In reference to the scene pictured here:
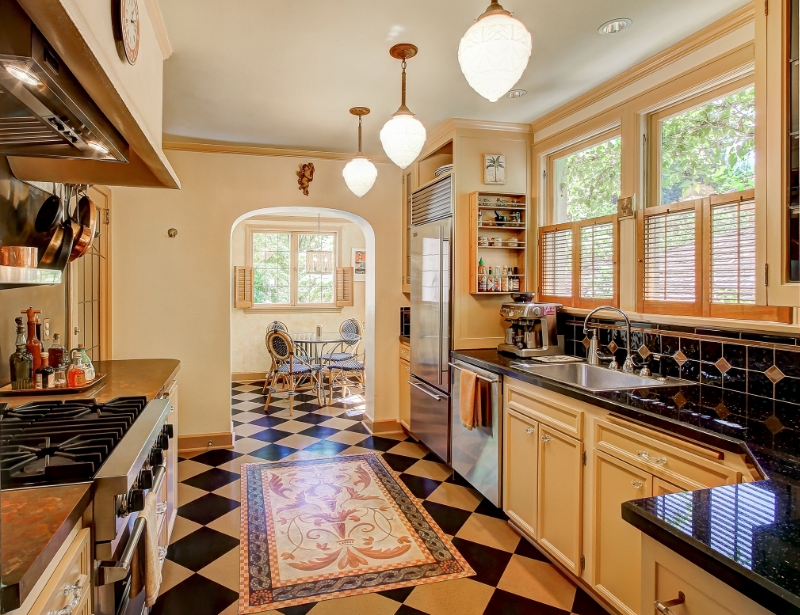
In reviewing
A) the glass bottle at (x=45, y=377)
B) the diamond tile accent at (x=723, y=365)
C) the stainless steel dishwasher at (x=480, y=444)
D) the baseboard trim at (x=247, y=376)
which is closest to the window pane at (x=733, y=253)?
the diamond tile accent at (x=723, y=365)

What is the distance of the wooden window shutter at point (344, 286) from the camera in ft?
23.9

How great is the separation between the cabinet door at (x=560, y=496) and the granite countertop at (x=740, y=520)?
2.00 ft

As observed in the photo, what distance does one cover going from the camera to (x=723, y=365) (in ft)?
7.48

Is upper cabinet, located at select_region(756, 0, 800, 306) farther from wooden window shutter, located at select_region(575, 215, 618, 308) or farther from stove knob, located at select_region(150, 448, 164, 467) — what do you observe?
stove knob, located at select_region(150, 448, 164, 467)

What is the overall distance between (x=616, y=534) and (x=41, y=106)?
2.35 metres

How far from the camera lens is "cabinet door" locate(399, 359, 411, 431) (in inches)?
175

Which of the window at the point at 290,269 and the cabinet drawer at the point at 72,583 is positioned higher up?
the window at the point at 290,269

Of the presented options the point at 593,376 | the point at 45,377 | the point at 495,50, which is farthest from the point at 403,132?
the point at 45,377

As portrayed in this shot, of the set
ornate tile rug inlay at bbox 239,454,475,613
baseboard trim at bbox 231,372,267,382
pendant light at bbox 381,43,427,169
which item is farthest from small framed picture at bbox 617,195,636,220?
baseboard trim at bbox 231,372,267,382

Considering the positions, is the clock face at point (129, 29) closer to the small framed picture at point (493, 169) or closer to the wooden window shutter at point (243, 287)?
the small framed picture at point (493, 169)

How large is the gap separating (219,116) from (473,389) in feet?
8.47

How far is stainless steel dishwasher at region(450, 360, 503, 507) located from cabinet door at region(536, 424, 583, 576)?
0.42 metres

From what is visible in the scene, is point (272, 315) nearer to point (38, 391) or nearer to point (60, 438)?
point (38, 391)

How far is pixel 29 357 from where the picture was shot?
215 centimetres
